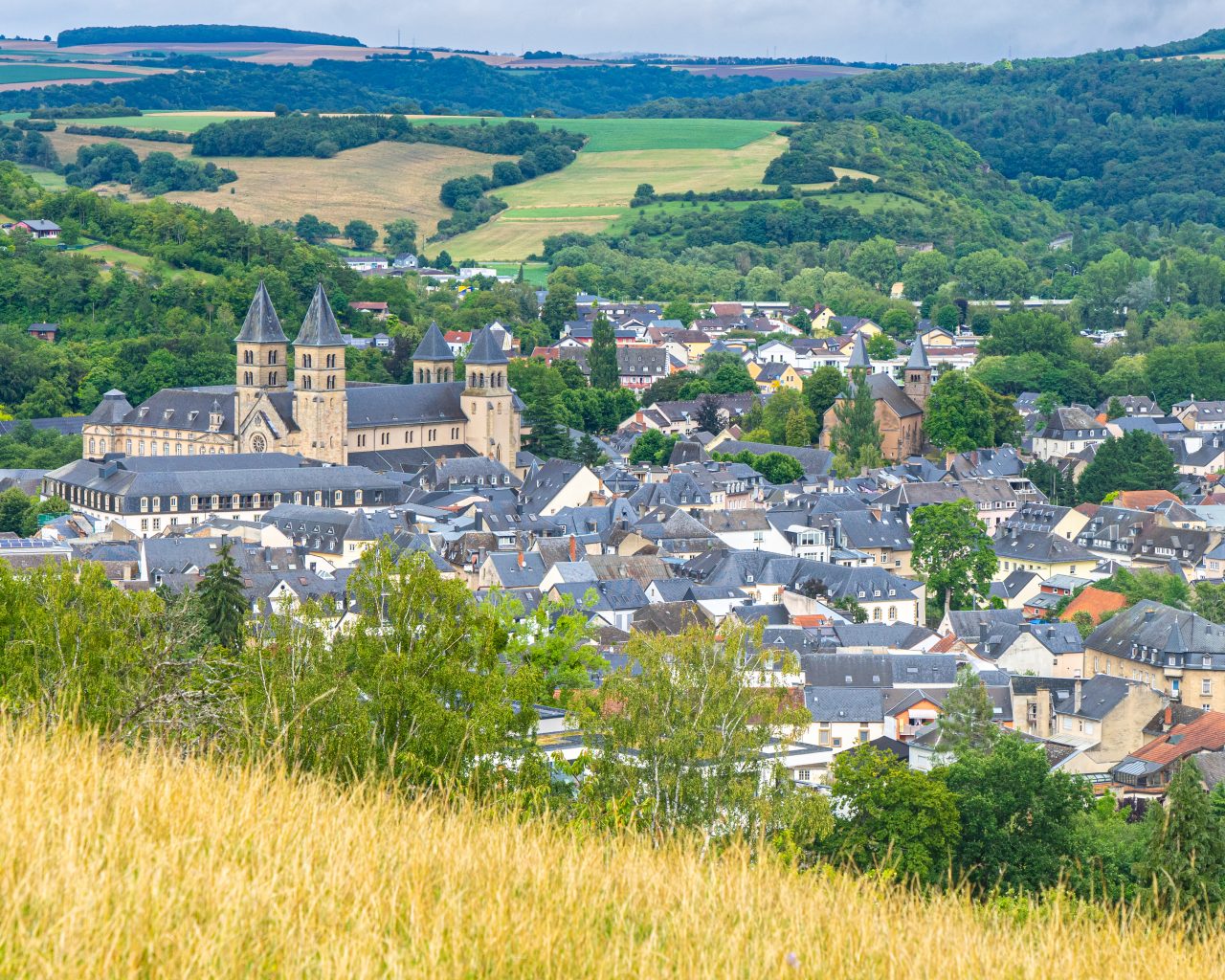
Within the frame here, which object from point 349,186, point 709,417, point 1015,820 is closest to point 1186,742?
point 1015,820

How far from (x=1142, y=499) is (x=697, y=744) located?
2179 inches

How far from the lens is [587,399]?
89062mm

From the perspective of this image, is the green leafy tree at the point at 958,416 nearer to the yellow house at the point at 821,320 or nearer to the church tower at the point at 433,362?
the church tower at the point at 433,362

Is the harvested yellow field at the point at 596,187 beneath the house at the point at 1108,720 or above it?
above

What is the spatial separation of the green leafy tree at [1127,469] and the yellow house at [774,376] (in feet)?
97.3

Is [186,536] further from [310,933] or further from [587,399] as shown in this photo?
[310,933]

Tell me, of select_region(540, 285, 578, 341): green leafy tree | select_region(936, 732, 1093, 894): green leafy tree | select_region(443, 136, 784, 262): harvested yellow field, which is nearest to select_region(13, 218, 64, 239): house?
select_region(540, 285, 578, 341): green leafy tree

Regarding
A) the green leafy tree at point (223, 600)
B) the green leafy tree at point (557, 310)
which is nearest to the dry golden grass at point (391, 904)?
the green leafy tree at point (223, 600)

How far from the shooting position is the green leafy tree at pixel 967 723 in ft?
114

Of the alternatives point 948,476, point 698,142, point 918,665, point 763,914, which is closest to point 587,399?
point 948,476

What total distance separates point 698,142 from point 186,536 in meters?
139

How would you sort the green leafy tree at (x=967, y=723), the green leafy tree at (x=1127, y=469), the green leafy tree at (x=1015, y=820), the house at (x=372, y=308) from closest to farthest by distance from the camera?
1. the green leafy tree at (x=1015, y=820)
2. the green leafy tree at (x=967, y=723)
3. the green leafy tree at (x=1127, y=469)
4. the house at (x=372, y=308)

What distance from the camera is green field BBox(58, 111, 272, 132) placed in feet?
548

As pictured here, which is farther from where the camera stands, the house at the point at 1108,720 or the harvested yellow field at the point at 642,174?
the harvested yellow field at the point at 642,174
